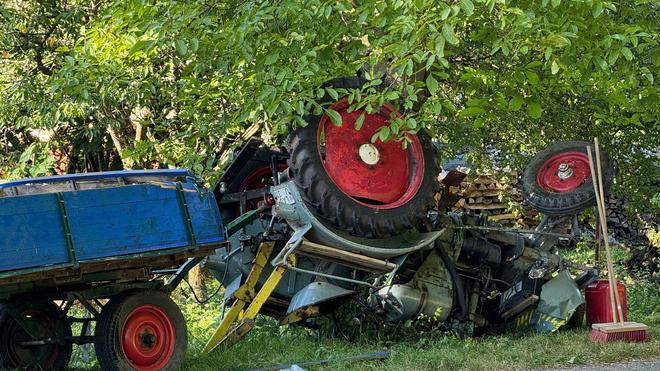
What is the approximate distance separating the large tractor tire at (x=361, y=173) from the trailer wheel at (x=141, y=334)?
162 centimetres

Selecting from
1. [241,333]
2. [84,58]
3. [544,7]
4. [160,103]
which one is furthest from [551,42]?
[160,103]

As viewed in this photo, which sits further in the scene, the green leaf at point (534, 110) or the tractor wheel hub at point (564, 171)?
the tractor wheel hub at point (564, 171)

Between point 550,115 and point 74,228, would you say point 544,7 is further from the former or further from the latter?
point 550,115

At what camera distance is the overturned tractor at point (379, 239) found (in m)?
7.41

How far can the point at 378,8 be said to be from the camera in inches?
259

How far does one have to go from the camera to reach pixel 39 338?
6.69m

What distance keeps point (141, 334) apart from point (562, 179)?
4.79 meters

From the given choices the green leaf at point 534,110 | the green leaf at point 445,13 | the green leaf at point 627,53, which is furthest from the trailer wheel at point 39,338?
the green leaf at point 627,53

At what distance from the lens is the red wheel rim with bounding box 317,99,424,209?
7.54 m

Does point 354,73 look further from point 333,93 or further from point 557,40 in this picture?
point 557,40

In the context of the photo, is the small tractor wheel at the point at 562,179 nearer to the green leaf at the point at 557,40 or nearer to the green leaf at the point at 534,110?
the green leaf at the point at 534,110

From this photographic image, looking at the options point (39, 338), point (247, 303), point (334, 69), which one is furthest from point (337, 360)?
point (334, 69)

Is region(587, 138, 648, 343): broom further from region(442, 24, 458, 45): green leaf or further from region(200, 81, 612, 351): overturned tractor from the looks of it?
region(442, 24, 458, 45): green leaf

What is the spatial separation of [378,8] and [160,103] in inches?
224
